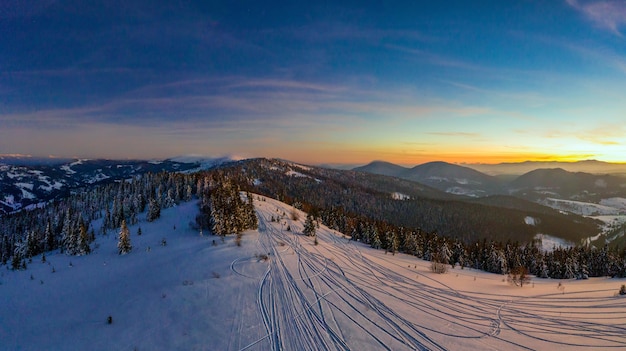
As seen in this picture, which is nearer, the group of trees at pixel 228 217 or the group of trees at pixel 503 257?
the group of trees at pixel 228 217

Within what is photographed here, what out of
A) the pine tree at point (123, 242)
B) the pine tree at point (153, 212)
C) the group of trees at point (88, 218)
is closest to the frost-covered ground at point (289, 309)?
the pine tree at point (123, 242)

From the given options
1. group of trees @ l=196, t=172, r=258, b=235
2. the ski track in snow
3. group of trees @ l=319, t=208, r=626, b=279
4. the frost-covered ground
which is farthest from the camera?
group of trees @ l=319, t=208, r=626, b=279

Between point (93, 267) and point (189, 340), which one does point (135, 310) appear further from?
point (93, 267)

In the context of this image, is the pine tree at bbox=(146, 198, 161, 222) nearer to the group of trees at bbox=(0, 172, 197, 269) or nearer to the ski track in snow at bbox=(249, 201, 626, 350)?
the group of trees at bbox=(0, 172, 197, 269)

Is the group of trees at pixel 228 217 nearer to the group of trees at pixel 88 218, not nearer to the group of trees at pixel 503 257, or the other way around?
the group of trees at pixel 88 218

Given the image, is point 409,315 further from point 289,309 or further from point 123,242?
point 123,242

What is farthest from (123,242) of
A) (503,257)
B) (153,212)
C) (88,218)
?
(503,257)

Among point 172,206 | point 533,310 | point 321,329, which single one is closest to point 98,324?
point 321,329

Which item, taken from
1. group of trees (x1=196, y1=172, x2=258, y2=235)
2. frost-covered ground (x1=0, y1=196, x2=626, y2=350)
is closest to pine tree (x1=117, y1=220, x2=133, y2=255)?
frost-covered ground (x1=0, y1=196, x2=626, y2=350)
